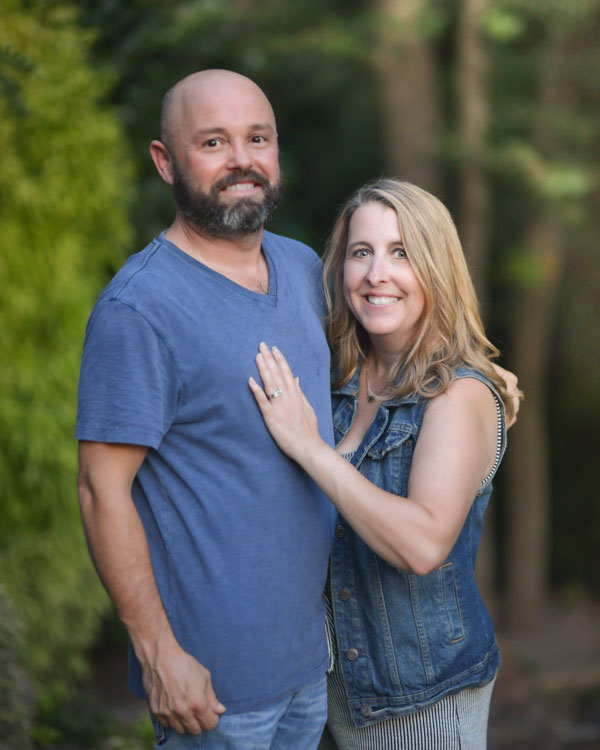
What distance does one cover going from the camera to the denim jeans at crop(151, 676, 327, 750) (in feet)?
6.02

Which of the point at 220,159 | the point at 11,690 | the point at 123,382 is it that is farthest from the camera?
the point at 11,690

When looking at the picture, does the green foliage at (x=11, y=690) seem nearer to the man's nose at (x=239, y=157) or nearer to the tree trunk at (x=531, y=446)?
the man's nose at (x=239, y=157)

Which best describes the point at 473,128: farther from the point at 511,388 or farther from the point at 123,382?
the point at 123,382

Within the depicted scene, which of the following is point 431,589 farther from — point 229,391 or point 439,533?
point 229,391

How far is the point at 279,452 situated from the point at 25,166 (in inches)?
114

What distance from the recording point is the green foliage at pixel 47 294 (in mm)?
4105

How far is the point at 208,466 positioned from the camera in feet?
5.91

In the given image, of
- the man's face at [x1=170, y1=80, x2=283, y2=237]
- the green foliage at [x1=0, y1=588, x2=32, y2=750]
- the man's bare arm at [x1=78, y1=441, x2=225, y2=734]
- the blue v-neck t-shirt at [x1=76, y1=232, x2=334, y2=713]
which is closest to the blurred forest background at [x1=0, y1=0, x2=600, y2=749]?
the green foliage at [x1=0, y1=588, x2=32, y2=750]

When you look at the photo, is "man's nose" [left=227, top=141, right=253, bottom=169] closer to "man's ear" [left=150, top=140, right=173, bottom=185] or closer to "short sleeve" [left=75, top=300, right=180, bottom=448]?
"man's ear" [left=150, top=140, right=173, bottom=185]

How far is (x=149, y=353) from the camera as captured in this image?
5.58 feet

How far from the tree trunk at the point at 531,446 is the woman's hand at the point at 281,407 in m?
5.97

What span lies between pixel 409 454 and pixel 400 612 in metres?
0.39

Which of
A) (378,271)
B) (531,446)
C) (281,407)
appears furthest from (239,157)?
(531,446)

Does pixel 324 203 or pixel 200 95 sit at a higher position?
pixel 200 95
